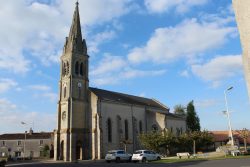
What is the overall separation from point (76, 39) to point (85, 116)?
47.6ft

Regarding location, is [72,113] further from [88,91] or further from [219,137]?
[219,137]

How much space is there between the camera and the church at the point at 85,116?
169 ft

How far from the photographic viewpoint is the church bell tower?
168 ft

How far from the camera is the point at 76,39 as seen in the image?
57.7 metres

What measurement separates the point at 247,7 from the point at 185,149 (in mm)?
58311

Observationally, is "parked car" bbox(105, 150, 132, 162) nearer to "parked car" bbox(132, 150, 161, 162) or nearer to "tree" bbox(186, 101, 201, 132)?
"parked car" bbox(132, 150, 161, 162)

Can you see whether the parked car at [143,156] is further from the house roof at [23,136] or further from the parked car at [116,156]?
the house roof at [23,136]

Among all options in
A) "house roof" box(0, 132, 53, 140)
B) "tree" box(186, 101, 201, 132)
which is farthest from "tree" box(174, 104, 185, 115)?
"house roof" box(0, 132, 53, 140)

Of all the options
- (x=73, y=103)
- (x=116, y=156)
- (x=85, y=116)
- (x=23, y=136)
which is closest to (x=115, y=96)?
(x=85, y=116)

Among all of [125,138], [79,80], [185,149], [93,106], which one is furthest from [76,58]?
[185,149]

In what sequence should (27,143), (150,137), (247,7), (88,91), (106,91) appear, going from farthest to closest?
(27,143) → (106,91) → (88,91) → (150,137) → (247,7)

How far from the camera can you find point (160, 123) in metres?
62.5

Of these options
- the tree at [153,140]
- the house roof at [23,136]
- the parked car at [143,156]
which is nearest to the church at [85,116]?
the tree at [153,140]

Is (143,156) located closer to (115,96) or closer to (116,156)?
(116,156)
